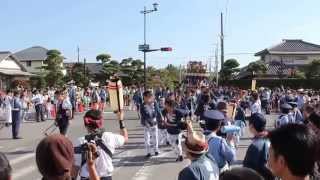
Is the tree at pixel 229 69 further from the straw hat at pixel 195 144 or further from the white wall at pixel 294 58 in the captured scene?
the straw hat at pixel 195 144

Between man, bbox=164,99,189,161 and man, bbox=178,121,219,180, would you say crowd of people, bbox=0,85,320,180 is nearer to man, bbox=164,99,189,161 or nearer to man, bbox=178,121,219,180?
man, bbox=178,121,219,180

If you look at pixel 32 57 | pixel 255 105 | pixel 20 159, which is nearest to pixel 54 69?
pixel 32 57

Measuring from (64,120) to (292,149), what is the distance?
14.1 metres

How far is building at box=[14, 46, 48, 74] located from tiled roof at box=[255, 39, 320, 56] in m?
36.3

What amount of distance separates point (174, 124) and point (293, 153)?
35.9 feet

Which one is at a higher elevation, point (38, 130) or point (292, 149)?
point (292, 149)

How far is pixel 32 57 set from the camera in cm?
8944

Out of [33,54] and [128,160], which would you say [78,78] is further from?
[128,160]

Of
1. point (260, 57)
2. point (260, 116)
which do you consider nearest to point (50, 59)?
point (260, 57)

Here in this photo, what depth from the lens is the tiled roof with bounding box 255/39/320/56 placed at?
252 feet

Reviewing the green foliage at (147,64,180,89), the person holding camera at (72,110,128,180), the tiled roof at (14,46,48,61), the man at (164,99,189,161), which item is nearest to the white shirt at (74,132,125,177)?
the person holding camera at (72,110,128,180)

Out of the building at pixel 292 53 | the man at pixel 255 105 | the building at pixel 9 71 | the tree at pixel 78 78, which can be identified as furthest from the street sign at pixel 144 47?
the building at pixel 292 53

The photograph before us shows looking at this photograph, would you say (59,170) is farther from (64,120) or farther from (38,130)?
(38,130)

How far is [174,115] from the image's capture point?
14523 mm
